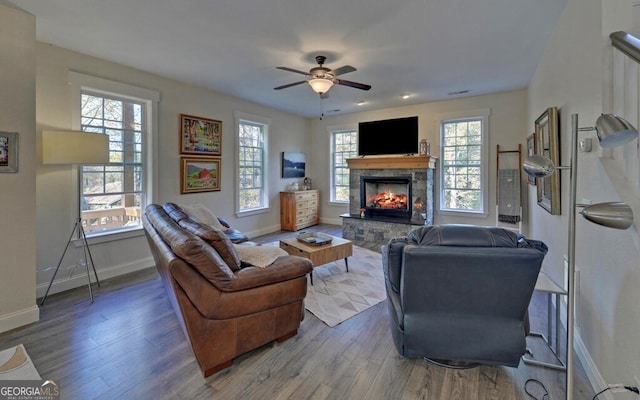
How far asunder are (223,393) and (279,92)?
464 cm

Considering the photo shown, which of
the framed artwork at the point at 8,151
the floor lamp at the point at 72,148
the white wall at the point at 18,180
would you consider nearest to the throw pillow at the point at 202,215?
the floor lamp at the point at 72,148

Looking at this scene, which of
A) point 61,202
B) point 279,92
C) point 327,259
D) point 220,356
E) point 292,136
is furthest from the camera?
point 292,136

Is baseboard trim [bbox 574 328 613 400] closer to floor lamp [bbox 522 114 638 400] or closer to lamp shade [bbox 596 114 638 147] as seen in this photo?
floor lamp [bbox 522 114 638 400]

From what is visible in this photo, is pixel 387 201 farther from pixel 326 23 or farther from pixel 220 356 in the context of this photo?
pixel 220 356

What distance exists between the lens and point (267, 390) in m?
1.88

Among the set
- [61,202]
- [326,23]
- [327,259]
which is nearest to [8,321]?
[61,202]

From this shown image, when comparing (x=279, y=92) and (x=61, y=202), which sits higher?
(x=279, y=92)

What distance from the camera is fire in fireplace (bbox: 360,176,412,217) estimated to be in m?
6.14

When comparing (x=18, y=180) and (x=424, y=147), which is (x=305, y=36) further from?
(x=424, y=147)

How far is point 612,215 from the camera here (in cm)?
120

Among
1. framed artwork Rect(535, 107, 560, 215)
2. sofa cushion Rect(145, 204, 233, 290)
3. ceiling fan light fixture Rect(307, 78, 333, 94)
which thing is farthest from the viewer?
ceiling fan light fixture Rect(307, 78, 333, 94)

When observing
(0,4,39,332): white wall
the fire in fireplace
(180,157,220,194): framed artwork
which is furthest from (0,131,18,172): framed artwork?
the fire in fireplace

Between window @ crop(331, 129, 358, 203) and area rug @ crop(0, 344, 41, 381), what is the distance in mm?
6258

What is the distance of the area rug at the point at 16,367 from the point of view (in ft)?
4.88
